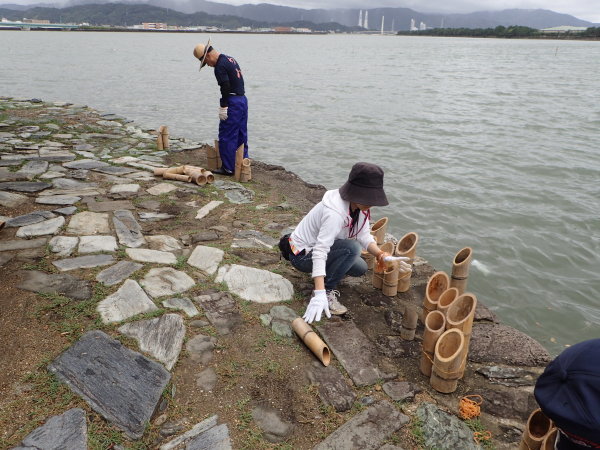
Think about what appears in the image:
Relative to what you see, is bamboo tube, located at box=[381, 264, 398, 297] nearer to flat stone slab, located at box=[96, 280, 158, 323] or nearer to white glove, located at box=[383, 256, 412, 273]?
white glove, located at box=[383, 256, 412, 273]

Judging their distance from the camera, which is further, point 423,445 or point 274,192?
point 274,192

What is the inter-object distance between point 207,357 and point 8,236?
118 inches

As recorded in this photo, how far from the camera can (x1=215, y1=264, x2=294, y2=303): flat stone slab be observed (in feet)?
13.6

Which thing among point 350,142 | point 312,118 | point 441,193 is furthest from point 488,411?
point 312,118

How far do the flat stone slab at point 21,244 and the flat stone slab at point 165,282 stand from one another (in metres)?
1.35

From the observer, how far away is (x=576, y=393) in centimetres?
173

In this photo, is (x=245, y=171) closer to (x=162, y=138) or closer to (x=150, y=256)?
(x=162, y=138)

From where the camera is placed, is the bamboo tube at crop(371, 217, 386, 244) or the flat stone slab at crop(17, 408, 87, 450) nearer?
the flat stone slab at crop(17, 408, 87, 450)

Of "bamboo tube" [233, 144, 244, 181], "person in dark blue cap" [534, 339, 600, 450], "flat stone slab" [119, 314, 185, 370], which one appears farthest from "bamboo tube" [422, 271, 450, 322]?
"bamboo tube" [233, 144, 244, 181]

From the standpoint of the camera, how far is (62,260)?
4.22 m

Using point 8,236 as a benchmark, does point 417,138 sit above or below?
below

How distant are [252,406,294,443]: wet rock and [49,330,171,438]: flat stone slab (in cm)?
69

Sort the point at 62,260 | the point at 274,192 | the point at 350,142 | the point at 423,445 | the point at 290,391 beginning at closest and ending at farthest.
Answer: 1. the point at 423,445
2. the point at 290,391
3. the point at 62,260
4. the point at 274,192
5. the point at 350,142

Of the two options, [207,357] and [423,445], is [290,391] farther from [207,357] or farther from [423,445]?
[423,445]
